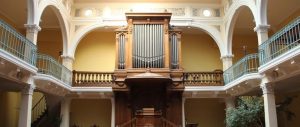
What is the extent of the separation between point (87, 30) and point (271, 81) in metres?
10.1

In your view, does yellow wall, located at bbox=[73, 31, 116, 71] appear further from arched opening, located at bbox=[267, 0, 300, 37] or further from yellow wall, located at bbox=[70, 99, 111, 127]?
arched opening, located at bbox=[267, 0, 300, 37]

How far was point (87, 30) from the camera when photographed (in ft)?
60.8

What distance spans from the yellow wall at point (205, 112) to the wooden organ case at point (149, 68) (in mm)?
2703

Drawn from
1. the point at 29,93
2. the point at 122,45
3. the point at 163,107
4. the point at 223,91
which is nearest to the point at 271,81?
the point at 223,91

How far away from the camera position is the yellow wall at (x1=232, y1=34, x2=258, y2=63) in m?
21.0

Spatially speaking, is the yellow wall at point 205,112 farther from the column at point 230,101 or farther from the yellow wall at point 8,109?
the yellow wall at point 8,109

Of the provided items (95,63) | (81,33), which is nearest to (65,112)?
(95,63)

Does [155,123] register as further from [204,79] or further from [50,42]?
[50,42]

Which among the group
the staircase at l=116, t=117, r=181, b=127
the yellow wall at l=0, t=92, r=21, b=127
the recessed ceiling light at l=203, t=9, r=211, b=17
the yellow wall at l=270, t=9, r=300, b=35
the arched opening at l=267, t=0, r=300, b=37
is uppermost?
the recessed ceiling light at l=203, t=9, r=211, b=17

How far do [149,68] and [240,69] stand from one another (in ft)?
13.9

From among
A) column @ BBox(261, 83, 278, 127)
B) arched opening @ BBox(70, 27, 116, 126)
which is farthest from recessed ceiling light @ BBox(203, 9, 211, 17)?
column @ BBox(261, 83, 278, 127)

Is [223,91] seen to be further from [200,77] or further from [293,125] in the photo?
[293,125]

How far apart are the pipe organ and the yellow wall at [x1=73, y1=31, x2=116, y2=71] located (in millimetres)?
3296

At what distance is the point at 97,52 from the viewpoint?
20547mm
